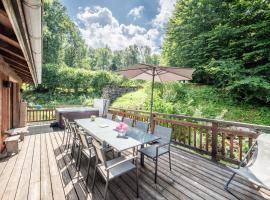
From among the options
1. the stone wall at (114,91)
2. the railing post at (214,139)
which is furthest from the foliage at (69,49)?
the railing post at (214,139)

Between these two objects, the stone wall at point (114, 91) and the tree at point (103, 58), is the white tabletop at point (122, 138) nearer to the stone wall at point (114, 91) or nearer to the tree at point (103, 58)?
the stone wall at point (114, 91)

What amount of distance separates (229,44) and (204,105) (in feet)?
13.7

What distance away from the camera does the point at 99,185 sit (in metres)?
2.56

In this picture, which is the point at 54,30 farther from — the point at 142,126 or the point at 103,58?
the point at 103,58

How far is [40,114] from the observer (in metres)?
7.66

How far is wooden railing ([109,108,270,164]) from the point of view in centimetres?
304

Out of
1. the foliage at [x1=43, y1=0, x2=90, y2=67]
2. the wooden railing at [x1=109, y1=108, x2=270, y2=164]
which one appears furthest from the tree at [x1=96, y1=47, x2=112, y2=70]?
the wooden railing at [x1=109, y1=108, x2=270, y2=164]

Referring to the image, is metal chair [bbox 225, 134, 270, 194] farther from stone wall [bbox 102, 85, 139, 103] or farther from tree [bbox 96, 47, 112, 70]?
tree [bbox 96, 47, 112, 70]

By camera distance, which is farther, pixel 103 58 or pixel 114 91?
pixel 103 58

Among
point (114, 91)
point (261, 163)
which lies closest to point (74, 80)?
point (114, 91)

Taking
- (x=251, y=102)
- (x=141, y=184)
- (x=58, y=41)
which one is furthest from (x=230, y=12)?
(x=58, y=41)

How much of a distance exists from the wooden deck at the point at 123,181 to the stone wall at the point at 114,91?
11.5 m

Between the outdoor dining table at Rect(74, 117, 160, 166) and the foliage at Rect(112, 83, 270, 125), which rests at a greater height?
the foliage at Rect(112, 83, 270, 125)

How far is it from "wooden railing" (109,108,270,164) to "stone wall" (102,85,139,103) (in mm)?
9005
